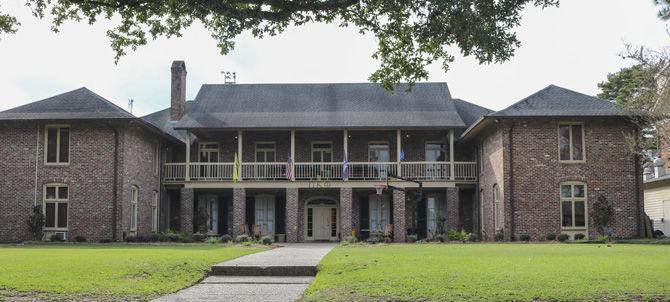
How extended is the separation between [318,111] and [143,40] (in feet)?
64.3

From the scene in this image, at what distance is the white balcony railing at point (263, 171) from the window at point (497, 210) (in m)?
8.44

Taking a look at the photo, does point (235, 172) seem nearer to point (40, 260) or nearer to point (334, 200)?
point (334, 200)

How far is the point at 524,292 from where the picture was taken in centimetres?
1066

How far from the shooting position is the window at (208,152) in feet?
111

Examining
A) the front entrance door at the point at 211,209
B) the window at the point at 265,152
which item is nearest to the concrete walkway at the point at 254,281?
the window at the point at 265,152

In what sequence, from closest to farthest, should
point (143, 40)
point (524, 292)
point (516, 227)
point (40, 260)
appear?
point (524, 292)
point (143, 40)
point (40, 260)
point (516, 227)

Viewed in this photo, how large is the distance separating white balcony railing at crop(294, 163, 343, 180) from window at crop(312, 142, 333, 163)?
86 cm

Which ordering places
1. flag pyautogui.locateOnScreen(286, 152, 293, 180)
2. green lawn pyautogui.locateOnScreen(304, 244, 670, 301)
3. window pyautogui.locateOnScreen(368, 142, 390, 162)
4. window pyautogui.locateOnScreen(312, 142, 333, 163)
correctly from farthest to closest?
window pyautogui.locateOnScreen(312, 142, 333, 163) → window pyautogui.locateOnScreen(368, 142, 390, 162) → flag pyautogui.locateOnScreen(286, 152, 293, 180) → green lawn pyautogui.locateOnScreen(304, 244, 670, 301)

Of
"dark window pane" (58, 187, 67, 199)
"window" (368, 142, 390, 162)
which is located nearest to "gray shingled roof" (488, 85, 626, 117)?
"window" (368, 142, 390, 162)

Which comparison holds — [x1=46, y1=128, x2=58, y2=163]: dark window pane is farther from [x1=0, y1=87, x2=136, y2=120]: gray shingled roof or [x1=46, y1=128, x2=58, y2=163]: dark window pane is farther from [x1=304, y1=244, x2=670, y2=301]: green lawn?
[x1=304, y1=244, x2=670, y2=301]: green lawn

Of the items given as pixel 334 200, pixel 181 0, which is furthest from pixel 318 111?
pixel 181 0

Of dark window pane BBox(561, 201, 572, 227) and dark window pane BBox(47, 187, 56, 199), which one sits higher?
dark window pane BBox(47, 187, 56, 199)

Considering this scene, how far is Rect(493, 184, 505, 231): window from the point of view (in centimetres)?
2788

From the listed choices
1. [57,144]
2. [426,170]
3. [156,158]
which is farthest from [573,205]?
[57,144]
